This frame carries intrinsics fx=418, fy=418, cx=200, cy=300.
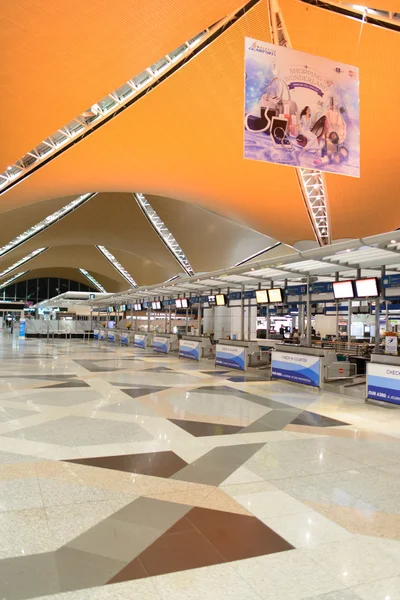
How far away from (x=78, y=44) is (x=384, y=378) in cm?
1018

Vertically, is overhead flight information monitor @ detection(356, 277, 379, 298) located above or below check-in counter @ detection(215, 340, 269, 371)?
above

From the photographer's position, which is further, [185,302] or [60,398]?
[185,302]

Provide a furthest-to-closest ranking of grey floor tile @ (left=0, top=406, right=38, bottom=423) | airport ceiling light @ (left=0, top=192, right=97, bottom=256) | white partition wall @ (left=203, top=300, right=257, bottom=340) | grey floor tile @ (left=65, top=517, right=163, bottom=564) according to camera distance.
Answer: white partition wall @ (left=203, top=300, right=257, bottom=340)
airport ceiling light @ (left=0, top=192, right=97, bottom=256)
grey floor tile @ (left=0, top=406, right=38, bottom=423)
grey floor tile @ (left=65, top=517, right=163, bottom=564)

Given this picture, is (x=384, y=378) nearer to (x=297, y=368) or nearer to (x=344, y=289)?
(x=297, y=368)

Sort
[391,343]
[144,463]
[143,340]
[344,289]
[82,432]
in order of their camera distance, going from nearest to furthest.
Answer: [144,463], [82,432], [391,343], [344,289], [143,340]

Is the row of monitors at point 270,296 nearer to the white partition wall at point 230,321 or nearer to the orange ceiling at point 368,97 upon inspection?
the orange ceiling at point 368,97

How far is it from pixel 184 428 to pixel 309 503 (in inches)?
128

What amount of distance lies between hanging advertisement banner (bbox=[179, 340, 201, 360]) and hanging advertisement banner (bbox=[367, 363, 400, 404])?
11.3 m

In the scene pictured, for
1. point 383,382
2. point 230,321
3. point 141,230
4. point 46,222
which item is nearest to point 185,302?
point 230,321

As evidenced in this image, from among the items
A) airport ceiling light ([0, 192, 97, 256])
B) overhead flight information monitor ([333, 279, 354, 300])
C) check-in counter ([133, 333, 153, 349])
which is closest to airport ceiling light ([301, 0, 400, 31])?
overhead flight information monitor ([333, 279, 354, 300])

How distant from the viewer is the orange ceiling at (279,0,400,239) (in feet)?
36.1

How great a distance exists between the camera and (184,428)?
7016mm

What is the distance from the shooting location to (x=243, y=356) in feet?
53.2

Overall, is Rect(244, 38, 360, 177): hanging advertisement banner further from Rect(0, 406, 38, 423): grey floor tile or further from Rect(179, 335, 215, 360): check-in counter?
Rect(179, 335, 215, 360): check-in counter
